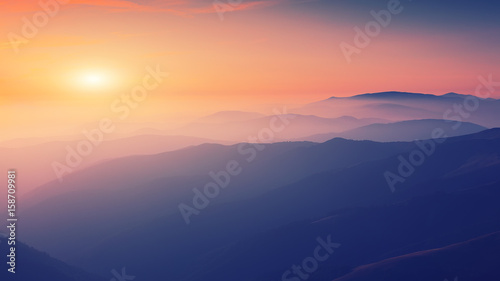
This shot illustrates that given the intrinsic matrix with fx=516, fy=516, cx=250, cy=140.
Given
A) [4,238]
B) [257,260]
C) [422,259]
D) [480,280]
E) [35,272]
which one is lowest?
[480,280]

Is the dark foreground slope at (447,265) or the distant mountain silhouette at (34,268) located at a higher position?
the distant mountain silhouette at (34,268)

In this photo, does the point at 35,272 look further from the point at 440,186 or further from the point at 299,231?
the point at 440,186

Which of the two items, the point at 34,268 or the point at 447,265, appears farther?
the point at 34,268

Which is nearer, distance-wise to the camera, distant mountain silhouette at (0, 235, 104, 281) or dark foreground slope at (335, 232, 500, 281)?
dark foreground slope at (335, 232, 500, 281)

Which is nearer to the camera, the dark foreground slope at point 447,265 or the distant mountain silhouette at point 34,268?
the dark foreground slope at point 447,265

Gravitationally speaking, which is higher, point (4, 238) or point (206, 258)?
point (4, 238)

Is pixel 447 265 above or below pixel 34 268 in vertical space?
below

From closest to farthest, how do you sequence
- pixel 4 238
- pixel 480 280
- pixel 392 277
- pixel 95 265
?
pixel 480 280 < pixel 392 277 < pixel 4 238 < pixel 95 265

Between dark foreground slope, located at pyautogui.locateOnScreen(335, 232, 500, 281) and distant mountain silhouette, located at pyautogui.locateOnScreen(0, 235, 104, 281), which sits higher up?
distant mountain silhouette, located at pyautogui.locateOnScreen(0, 235, 104, 281)

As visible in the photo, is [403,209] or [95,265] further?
[95,265]

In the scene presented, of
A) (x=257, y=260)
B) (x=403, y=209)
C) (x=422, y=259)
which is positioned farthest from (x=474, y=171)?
(x=422, y=259)

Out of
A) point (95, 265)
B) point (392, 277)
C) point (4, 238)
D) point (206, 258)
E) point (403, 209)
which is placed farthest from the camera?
point (95, 265)
